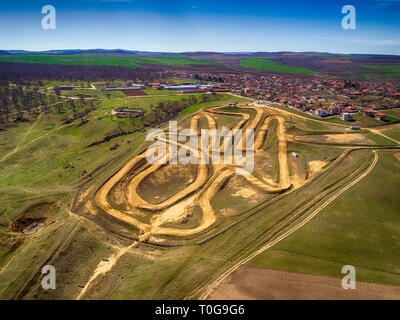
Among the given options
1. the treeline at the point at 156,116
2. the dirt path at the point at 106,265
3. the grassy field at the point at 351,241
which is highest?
the treeline at the point at 156,116

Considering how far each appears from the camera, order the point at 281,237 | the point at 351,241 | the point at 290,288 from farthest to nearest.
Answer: the point at 281,237 < the point at 351,241 < the point at 290,288

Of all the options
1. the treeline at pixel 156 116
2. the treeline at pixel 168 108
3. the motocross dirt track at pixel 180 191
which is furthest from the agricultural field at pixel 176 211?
the treeline at pixel 168 108

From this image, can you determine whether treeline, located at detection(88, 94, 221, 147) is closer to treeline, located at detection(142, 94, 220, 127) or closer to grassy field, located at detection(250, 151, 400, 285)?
treeline, located at detection(142, 94, 220, 127)

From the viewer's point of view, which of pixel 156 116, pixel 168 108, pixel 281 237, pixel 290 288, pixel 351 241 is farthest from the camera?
pixel 168 108

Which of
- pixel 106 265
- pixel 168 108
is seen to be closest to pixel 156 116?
pixel 168 108

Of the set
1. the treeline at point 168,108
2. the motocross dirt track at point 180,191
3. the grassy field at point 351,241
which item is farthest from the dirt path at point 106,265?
the treeline at point 168,108

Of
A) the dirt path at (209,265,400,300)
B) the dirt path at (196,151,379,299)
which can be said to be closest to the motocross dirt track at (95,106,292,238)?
the dirt path at (196,151,379,299)

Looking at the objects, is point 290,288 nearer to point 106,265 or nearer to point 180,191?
point 106,265

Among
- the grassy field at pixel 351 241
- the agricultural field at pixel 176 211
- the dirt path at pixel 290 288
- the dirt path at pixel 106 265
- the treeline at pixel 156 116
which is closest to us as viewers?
the dirt path at pixel 290 288

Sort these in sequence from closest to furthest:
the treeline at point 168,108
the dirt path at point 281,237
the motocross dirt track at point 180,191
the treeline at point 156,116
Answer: the dirt path at point 281,237
the motocross dirt track at point 180,191
the treeline at point 156,116
the treeline at point 168,108

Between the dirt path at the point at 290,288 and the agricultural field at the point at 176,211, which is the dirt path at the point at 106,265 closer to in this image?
the agricultural field at the point at 176,211

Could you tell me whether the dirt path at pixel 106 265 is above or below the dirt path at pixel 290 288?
below

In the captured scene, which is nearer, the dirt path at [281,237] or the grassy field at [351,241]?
the dirt path at [281,237]
